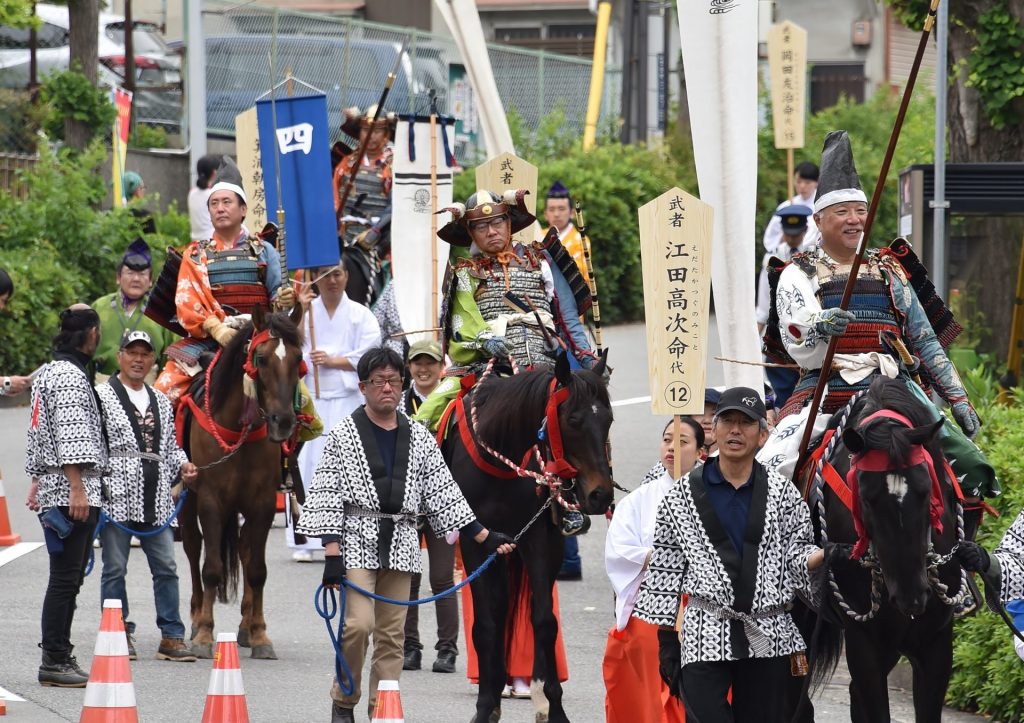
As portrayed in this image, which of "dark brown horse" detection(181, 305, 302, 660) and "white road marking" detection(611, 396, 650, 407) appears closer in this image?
"dark brown horse" detection(181, 305, 302, 660)

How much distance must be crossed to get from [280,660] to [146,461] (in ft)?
4.67

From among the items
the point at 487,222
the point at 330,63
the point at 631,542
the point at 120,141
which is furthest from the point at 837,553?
the point at 330,63

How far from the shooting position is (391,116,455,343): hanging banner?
1336cm

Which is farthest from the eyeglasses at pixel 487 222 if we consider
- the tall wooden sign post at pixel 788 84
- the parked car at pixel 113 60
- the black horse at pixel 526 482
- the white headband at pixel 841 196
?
the parked car at pixel 113 60

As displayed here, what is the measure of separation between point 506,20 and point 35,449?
34.4m

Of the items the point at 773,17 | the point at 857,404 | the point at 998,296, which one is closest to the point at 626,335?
the point at 998,296

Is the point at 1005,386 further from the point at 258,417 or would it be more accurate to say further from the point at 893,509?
the point at 893,509

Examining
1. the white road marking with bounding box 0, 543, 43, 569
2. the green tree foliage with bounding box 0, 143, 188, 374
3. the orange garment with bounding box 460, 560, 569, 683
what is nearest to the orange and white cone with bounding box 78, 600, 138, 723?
the orange garment with bounding box 460, 560, 569, 683

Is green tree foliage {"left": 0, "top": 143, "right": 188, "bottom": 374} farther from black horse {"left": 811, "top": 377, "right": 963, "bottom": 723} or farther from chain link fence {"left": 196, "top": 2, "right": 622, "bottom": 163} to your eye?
black horse {"left": 811, "top": 377, "right": 963, "bottom": 723}

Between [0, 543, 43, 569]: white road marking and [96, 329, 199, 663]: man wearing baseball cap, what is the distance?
10.4 ft

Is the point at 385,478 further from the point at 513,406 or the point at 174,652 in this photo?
the point at 174,652

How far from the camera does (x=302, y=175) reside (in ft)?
40.4

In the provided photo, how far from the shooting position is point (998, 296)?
48.7ft

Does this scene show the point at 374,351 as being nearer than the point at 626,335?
Yes
